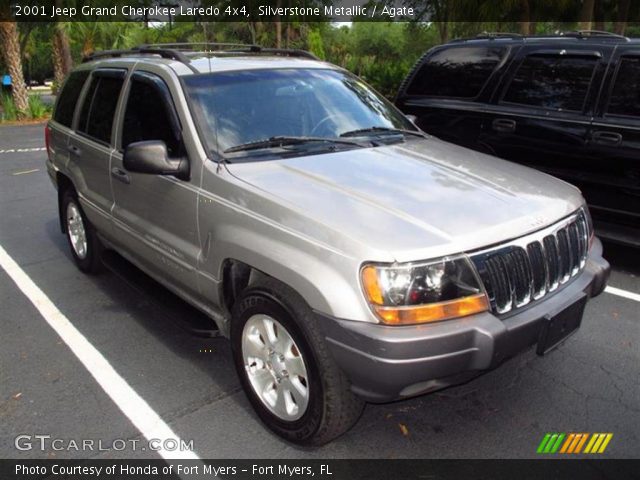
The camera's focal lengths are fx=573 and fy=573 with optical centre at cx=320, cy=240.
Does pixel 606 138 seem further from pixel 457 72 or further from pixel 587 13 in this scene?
pixel 587 13

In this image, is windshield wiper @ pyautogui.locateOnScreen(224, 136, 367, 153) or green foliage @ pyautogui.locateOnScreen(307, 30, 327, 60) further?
green foliage @ pyautogui.locateOnScreen(307, 30, 327, 60)

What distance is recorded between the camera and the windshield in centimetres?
332

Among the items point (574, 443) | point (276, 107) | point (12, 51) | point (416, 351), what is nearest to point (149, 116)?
point (276, 107)

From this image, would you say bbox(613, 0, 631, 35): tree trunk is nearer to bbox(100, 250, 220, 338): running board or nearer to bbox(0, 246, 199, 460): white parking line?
bbox(100, 250, 220, 338): running board

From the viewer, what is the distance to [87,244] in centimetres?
492

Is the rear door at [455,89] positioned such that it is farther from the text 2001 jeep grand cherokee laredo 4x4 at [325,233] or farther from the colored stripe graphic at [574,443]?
the colored stripe graphic at [574,443]

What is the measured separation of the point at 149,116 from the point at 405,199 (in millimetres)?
1873

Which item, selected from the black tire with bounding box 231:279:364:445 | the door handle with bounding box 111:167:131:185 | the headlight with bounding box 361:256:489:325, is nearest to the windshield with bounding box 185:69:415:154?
the door handle with bounding box 111:167:131:185

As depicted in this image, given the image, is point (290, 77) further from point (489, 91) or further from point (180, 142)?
point (489, 91)

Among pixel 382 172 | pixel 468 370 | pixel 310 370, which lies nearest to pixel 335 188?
pixel 382 172

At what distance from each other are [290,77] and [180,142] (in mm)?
943

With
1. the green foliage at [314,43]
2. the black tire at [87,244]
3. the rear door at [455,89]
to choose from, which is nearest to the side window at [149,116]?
the black tire at [87,244]

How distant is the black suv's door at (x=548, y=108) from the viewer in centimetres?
501

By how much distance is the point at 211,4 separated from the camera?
27812mm
